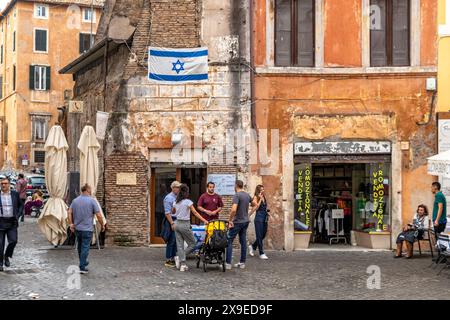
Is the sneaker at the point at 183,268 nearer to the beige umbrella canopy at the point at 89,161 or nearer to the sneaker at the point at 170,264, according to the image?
the sneaker at the point at 170,264

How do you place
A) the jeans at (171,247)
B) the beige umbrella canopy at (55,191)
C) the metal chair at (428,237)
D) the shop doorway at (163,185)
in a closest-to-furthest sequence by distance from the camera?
the jeans at (171,247), the metal chair at (428,237), the beige umbrella canopy at (55,191), the shop doorway at (163,185)

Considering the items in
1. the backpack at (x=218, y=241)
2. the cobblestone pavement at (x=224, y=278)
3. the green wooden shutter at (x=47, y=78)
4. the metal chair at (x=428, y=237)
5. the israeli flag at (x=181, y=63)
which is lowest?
the cobblestone pavement at (x=224, y=278)

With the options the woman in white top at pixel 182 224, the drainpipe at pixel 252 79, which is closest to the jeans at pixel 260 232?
the woman in white top at pixel 182 224

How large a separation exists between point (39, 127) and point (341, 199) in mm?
42465

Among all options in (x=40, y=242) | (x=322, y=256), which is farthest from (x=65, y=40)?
(x=322, y=256)

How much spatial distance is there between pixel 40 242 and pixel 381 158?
9.52m

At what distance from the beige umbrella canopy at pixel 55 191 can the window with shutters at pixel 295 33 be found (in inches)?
236

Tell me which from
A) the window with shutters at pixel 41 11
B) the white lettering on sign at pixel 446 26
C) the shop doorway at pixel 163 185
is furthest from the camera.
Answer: the window with shutters at pixel 41 11

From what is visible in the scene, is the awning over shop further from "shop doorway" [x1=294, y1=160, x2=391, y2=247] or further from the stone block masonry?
the stone block masonry

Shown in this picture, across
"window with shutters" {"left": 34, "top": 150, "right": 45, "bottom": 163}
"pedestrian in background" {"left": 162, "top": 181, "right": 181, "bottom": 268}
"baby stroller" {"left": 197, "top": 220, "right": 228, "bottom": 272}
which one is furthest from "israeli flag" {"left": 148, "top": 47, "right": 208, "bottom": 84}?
"window with shutters" {"left": 34, "top": 150, "right": 45, "bottom": 163}

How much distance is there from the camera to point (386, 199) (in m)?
19.0

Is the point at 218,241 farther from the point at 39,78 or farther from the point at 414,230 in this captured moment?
the point at 39,78

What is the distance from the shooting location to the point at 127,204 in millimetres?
18797

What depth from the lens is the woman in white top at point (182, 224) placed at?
46.5 feet
